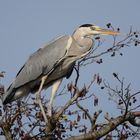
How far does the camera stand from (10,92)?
7312 mm

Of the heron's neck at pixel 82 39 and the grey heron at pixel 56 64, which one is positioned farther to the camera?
the heron's neck at pixel 82 39

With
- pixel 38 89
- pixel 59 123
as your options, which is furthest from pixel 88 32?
pixel 59 123

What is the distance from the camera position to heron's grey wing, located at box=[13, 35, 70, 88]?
7.66 meters

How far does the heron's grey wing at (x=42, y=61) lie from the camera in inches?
302

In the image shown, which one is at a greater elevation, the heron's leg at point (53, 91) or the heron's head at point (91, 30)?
the heron's head at point (91, 30)

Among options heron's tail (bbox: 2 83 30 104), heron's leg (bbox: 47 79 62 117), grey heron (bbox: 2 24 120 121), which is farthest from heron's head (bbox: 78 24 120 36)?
heron's tail (bbox: 2 83 30 104)

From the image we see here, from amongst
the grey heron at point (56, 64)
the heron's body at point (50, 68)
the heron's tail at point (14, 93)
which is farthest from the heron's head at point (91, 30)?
the heron's tail at point (14, 93)

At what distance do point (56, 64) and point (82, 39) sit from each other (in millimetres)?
678

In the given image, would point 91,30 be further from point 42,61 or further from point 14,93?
point 14,93

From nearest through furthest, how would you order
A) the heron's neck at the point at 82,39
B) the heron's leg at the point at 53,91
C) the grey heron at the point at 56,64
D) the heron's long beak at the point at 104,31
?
1. the heron's leg at the point at 53,91
2. the grey heron at the point at 56,64
3. the heron's long beak at the point at 104,31
4. the heron's neck at the point at 82,39

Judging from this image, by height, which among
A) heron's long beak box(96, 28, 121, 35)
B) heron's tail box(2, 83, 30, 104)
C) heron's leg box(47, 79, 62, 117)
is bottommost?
heron's leg box(47, 79, 62, 117)

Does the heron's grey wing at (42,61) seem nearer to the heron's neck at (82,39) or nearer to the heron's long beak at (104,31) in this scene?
the heron's neck at (82,39)

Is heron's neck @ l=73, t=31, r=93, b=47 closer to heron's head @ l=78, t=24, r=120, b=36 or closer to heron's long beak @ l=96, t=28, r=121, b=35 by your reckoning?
heron's head @ l=78, t=24, r=120, b=36

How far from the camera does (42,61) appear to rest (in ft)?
26.1
